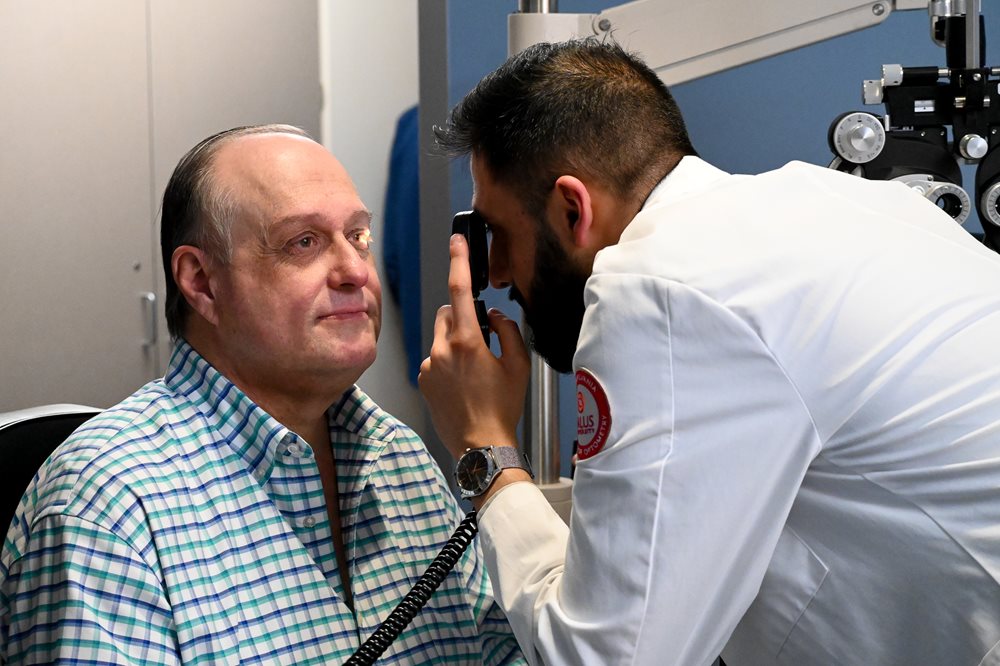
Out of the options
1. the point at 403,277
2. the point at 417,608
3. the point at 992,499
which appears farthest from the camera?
the point at 403,277

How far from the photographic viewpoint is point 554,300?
1277 mm

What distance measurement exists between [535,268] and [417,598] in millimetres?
A: 419

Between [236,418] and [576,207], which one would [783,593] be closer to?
[576,207]

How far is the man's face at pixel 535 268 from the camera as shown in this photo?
1252 mm

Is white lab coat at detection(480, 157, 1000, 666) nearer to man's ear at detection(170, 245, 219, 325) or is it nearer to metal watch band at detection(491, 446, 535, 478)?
metal watch band at detection(491, 446, 535, 478)

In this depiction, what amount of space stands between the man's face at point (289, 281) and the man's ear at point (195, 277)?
0.01 m

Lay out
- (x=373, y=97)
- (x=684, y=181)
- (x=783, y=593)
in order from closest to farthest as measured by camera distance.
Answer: (x=783, y=593)
(x=684, y=181)
(x=373, y=97)

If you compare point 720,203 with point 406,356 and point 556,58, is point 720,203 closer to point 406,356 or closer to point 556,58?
point 556,58

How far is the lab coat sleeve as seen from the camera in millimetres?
985

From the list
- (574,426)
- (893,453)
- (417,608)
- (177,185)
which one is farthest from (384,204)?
(893,453)

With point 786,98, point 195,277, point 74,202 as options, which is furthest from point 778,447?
point 74,202

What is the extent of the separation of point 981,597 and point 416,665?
0.66 m

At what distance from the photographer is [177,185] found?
1369 millimetres

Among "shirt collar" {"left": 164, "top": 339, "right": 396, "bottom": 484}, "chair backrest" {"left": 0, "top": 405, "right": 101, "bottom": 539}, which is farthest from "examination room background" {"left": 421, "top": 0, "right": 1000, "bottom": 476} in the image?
"chair backrest" {"left": 0, "top": 405, "right": 101, "bottom": 539}
